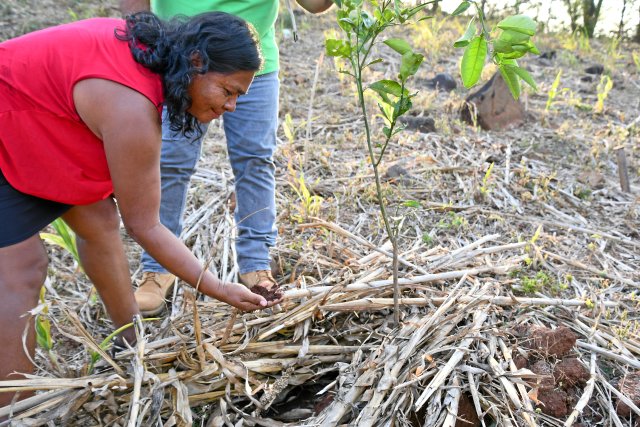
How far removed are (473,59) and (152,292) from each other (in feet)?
5.16

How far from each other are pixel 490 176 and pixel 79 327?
2.40 meters

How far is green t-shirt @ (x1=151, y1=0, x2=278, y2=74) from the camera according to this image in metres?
2.13

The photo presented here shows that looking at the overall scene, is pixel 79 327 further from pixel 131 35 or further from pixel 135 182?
pixel 131 35

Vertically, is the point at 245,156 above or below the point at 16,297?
above

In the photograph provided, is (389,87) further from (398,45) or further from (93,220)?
(93,220)

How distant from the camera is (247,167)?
90.4 inches

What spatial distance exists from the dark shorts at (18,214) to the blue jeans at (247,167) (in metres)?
0.62

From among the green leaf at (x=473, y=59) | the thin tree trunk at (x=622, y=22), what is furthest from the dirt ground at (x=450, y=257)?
the thin tree trunk at (x=622, y=22)

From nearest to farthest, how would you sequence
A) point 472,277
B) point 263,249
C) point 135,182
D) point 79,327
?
point 135,182
point 79,327
point 472,277
point 263,249

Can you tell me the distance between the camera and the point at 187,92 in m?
1.54

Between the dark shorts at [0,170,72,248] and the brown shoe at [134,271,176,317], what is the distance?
68 centimetres

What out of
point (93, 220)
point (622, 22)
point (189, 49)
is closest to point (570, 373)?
point (189, 49)

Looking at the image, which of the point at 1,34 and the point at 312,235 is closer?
the point at 312,235

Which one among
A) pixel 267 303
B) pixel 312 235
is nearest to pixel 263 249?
pixel 312 235
